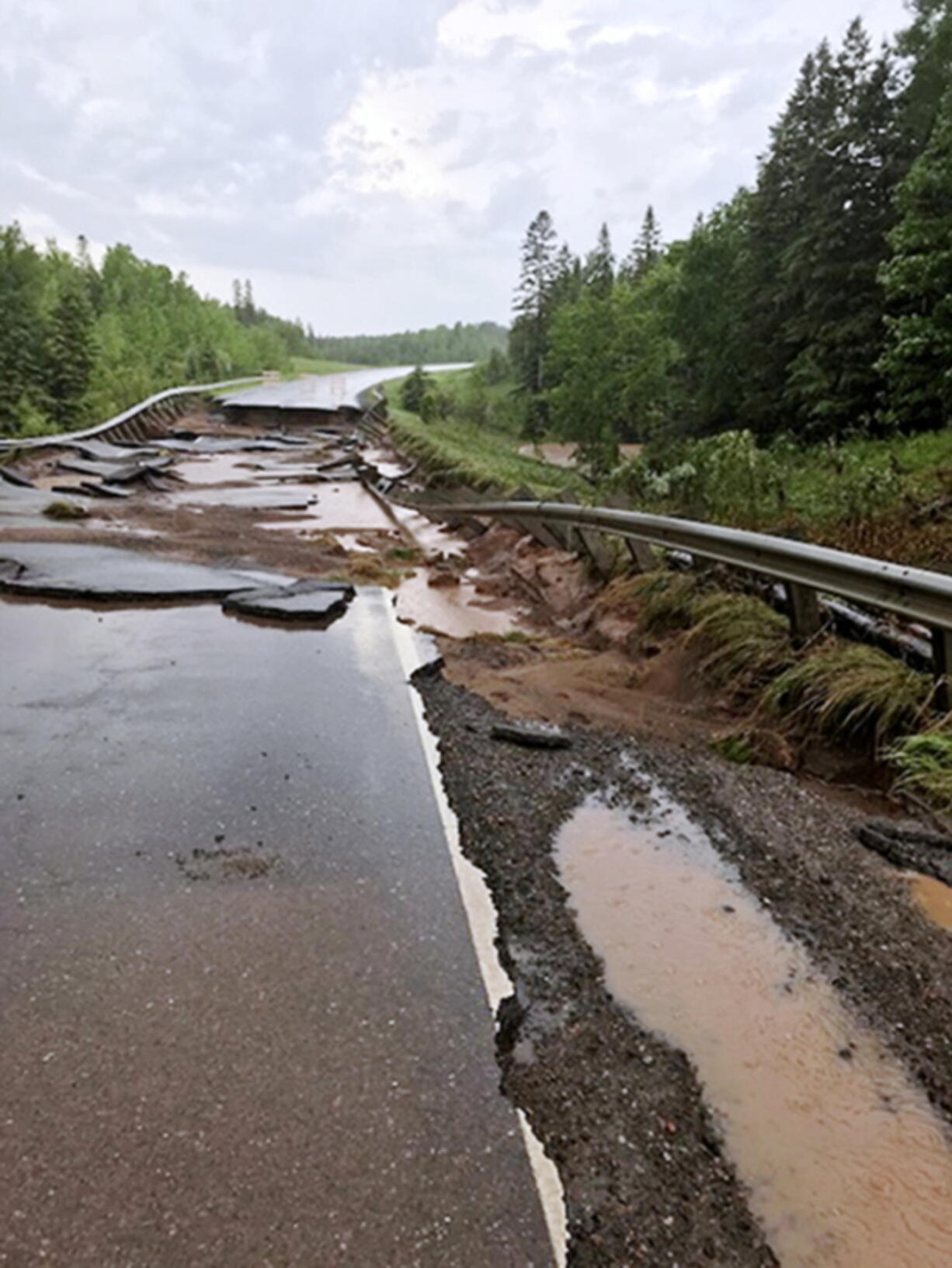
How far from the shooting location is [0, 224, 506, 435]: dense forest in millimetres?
38031

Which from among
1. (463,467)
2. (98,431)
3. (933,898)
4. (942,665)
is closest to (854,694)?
(942,665)

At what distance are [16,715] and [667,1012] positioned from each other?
334cm

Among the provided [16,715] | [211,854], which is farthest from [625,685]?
[16,715]

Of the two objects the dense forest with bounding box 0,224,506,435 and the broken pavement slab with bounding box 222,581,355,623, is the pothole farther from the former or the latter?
the dense forest with bounding box 0,224,506,435

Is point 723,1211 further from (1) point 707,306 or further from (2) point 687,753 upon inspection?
(1) point 707,306

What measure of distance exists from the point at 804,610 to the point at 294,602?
12.4ft

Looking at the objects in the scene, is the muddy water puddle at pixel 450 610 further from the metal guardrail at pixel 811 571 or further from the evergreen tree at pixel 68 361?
the evergreen tree at pixel 68 361

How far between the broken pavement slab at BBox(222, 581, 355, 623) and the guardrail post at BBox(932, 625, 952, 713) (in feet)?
13.4

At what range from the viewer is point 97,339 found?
48531 millimetres

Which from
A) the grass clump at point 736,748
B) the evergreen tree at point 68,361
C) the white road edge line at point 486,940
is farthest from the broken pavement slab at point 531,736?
the evergreen tree at point 68,361

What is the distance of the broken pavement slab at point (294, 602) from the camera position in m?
6.13

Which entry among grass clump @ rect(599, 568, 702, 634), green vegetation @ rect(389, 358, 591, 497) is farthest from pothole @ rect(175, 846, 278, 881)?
green vegetation @ rect(389, 358, 591, 497)

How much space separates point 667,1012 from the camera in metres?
2.15

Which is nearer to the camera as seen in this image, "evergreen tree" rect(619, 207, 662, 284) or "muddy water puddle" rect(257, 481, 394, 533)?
"muddy water puddle" rect(257, 481, 394, 533)
